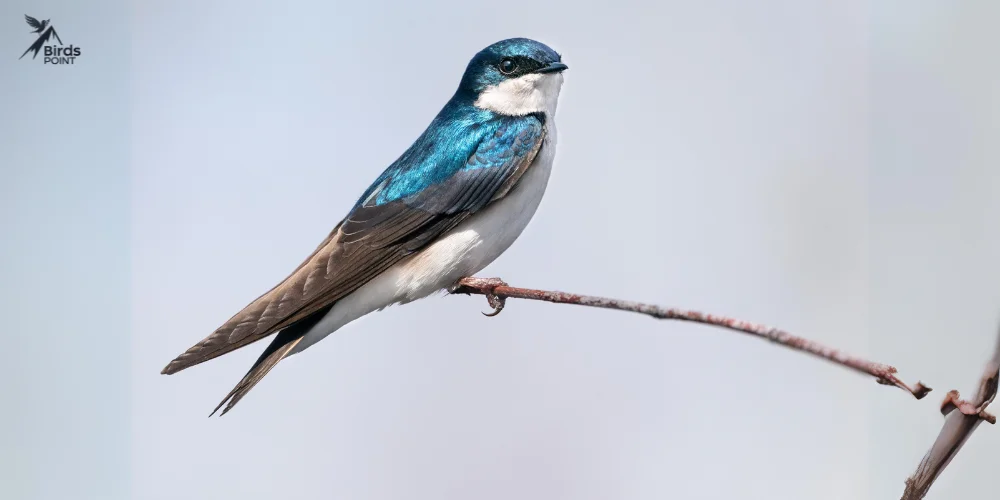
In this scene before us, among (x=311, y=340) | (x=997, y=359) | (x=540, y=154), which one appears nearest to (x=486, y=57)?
(x=540, y=154)

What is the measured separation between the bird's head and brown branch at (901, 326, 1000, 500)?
3.88 feet

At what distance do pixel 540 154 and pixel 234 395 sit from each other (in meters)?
0.70

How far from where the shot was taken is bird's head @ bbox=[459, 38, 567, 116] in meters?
1.74

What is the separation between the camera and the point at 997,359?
0.61 metres

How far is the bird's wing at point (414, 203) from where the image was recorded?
1.53m

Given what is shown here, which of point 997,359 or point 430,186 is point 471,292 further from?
point 997,359

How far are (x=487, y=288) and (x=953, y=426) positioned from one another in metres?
1.00

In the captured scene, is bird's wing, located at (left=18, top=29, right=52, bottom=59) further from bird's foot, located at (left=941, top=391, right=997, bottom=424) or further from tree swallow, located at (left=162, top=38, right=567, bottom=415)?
bird's foot, located at (left=941, top=391, right=997, bottom=424)

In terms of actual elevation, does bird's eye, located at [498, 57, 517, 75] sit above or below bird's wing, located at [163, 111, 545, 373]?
above

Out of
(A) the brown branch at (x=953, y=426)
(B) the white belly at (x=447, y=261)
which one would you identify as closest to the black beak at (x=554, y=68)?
(B) the white belly at (x=447, y=261)

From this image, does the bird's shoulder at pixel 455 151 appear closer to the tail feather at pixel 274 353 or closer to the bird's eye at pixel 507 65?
the bird's eye at pixel 507 65

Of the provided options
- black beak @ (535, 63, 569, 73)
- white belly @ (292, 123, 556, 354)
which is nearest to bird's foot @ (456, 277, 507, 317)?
white belly @ (292, 123, 556, 354)

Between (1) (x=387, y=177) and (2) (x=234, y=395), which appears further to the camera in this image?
(1) (x=387, y=177)

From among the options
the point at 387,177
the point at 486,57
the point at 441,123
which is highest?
the point at 486,57
